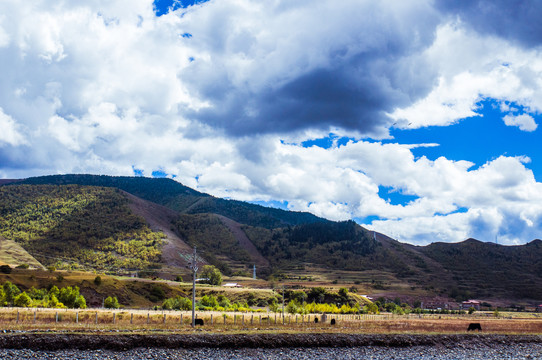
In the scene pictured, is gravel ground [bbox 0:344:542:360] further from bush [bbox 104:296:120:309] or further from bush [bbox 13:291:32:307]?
bush [bbox 104:296:120:309]

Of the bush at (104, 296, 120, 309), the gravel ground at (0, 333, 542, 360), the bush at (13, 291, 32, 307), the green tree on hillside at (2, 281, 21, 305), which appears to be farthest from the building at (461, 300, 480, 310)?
the green tree on hillside at (2, 281, 21, 305)

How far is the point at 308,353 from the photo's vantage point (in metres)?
49.2

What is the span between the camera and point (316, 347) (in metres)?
52.8

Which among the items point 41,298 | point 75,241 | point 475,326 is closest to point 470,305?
point 475,326

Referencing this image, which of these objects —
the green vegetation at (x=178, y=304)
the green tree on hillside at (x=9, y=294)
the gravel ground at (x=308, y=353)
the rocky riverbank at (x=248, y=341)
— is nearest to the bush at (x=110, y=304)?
the green vegetation at (x=178, y=304)

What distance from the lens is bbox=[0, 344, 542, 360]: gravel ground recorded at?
3994 cm

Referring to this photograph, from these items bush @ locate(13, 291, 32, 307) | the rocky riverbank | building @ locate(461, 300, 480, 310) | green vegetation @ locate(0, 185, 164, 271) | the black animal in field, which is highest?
green vegetation @ locate(0, 185, 164, 271)

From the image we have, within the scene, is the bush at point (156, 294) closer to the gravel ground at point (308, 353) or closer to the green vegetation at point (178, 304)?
the green vegetation at point (178, 304)

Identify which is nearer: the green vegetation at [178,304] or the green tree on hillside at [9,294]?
the green tree on hillside at [9,294]

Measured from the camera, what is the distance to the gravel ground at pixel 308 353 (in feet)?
131

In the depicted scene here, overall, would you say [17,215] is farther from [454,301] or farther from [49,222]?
[454,301]

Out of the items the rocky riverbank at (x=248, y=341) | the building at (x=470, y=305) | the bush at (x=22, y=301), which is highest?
the bush at (x=22, y=301)

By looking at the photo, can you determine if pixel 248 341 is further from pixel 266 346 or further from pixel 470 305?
pixel 470 305

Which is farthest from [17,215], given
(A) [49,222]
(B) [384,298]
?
(B) [384,298]
